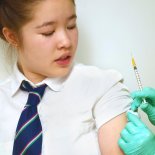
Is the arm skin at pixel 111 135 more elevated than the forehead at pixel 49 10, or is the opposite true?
the forehead at pixel 49 10

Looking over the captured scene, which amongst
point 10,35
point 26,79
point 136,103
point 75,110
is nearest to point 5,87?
point 26,79

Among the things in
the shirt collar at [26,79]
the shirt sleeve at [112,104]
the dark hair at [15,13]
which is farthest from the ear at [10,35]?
the shirt sleeve at [112,104]

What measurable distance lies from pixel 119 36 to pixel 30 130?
63 cm

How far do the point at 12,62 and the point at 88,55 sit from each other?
37 cm

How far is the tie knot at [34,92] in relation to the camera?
144 cm

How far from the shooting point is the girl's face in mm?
1307

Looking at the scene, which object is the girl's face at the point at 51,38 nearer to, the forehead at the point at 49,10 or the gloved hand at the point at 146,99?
the forehead at the point at 49,10

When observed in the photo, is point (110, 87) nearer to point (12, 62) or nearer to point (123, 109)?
point (123, 109)

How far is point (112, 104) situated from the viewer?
1.38 meters

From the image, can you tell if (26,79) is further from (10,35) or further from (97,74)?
(97,74)

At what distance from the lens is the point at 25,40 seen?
1369 millimetres

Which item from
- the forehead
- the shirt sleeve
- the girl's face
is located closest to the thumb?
the shirt sleeve

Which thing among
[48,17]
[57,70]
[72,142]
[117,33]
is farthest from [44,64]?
[117,33]

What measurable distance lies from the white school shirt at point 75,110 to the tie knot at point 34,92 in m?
0.02
